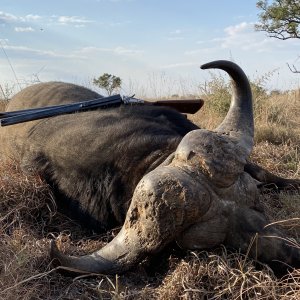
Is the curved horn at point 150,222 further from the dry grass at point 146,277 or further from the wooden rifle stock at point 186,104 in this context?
the wooden rifle stock at point 186,104

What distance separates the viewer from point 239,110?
10.4 ft

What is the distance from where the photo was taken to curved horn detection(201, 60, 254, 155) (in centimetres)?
296

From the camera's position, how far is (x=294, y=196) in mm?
4141

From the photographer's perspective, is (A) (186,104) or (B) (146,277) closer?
(B) (146,277)

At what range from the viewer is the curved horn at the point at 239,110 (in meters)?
2.96

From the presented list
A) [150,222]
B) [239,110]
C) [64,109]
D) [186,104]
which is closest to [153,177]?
[150,222]

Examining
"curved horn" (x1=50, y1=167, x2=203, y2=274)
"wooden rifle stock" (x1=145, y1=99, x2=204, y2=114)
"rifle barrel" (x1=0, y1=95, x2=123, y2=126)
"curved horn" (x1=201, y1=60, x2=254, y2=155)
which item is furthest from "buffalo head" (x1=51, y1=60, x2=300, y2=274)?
"wooden rifle stock" (x1=145, y1=99, x2=204, y2=114)

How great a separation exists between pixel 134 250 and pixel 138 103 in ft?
6.10

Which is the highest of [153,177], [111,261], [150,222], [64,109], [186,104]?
[64,109]

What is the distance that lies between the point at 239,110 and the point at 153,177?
34.6 inches

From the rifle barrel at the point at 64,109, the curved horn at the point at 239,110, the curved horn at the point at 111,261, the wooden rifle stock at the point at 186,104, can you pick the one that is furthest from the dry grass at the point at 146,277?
the wooden rifle stock at the point at 186,104

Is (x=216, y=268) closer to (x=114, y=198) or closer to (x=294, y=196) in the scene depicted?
(x=114, y=198)

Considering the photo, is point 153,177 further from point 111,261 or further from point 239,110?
point 239,110

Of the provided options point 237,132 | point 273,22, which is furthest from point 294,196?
point 273,22
